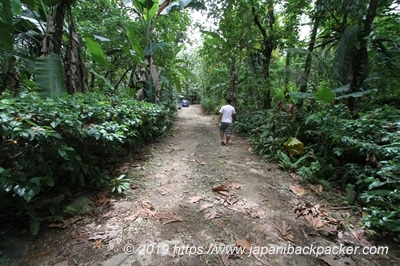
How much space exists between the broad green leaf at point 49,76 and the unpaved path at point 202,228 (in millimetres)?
1784

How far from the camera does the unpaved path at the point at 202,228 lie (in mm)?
2025

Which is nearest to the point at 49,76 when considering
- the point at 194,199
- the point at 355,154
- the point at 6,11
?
the point at 6,11

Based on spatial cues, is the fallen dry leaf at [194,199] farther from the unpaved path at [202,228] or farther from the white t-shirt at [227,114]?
the white t-shirt at [227,114]

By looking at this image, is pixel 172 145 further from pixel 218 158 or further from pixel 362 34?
pixel 362 34

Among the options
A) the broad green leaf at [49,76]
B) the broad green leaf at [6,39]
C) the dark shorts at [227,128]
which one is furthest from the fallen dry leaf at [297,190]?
the broad green leaf at [6,39]

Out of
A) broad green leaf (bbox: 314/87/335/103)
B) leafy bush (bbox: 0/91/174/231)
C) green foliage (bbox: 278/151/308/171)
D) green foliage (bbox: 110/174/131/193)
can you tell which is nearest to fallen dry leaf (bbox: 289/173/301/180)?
green foliage (bbox: 278/151/308/171)

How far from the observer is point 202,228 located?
247cm

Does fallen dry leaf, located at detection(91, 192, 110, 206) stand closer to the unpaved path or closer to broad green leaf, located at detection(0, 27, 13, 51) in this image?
the unpaved path

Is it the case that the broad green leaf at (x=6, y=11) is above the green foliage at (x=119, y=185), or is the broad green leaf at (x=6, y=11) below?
above

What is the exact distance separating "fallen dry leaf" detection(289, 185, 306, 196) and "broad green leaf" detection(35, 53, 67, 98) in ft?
13.8

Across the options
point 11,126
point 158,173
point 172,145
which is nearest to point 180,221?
point 158,173

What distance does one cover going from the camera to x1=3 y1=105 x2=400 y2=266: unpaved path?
203 centimetres

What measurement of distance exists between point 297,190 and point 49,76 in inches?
180

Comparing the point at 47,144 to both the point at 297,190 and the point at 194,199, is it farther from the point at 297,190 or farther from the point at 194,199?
the point at 297,190
